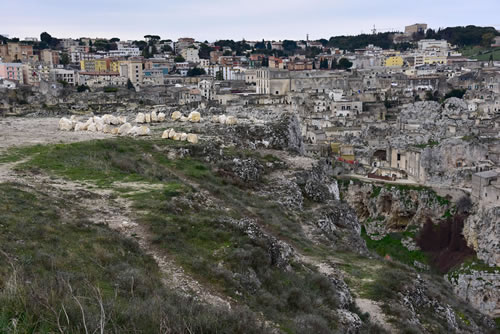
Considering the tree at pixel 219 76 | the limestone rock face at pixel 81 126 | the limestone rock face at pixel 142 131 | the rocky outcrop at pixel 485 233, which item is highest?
the tree at pixel 219 76

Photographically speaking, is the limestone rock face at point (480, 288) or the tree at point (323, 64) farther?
the tree at point (323, 64)

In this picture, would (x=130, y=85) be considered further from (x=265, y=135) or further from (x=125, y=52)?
(x=265, y=135)

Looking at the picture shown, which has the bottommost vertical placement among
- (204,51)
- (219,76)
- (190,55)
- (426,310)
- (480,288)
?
(480,288)

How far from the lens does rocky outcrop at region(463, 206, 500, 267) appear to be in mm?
26745

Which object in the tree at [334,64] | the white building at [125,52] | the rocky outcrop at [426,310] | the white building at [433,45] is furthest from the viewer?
the white building at [433,45]

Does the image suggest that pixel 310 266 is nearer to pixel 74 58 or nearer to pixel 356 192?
pixel 356 192

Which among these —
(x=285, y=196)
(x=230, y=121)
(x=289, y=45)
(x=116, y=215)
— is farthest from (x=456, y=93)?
(x=289, y=45)

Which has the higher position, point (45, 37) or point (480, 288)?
point (45, 37)

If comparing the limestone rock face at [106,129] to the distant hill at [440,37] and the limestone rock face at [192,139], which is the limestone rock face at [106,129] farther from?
the distant hill at [440,37]

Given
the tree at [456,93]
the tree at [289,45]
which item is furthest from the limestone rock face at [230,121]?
the tree at [289,45]

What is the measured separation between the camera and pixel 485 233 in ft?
91.4

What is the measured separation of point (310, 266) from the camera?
461 inches

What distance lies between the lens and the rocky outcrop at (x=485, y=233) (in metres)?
26.7

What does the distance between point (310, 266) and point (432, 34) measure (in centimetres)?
13176
